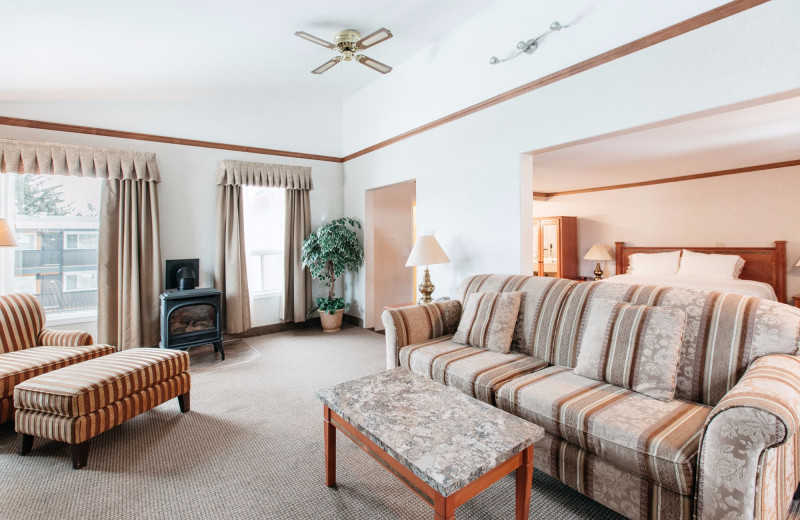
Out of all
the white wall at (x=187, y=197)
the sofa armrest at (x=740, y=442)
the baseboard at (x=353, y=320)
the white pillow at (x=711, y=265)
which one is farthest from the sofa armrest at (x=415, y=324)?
the white pillow at (x=711, y=265)

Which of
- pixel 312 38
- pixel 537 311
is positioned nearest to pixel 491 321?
pixel 537 311

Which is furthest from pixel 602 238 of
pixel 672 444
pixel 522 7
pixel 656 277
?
pixel 672 444

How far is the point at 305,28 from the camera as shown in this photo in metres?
3.30

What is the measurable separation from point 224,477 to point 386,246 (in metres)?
3.72

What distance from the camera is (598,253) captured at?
641cm

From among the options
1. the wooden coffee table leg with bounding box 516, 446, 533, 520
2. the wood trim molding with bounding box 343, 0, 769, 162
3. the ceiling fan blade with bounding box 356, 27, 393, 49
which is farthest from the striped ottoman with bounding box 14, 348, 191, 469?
the wood trim molding with bounding box 343, 0, 769, 162

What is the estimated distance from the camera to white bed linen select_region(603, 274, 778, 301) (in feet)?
14.4

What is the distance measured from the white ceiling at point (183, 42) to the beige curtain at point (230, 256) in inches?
47.6

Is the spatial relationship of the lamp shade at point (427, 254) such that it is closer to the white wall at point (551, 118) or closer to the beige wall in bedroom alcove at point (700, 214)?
the white wall at point (551, 118)

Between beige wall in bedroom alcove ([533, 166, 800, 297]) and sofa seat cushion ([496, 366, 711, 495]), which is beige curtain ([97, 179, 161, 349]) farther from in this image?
beige wall in bedroom alcove ([533, 166, 800, 297])

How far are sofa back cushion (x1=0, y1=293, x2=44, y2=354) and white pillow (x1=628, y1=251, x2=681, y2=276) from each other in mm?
6945

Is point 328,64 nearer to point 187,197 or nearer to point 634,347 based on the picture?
point 187,197

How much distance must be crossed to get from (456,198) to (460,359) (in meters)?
1.84

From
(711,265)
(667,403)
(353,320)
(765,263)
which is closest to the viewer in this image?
(667,403)
